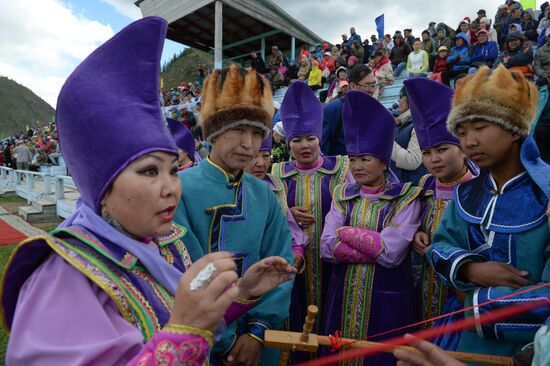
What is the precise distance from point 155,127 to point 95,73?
0.83ft

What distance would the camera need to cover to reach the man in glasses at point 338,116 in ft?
13.9

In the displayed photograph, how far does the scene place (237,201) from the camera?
7.10ft

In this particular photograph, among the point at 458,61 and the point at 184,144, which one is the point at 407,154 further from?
the point at 458,61

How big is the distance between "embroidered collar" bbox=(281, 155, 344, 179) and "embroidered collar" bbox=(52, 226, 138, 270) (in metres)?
2.25

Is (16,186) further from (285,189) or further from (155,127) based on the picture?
(155,127)

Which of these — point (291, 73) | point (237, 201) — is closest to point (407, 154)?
point (237, 201)

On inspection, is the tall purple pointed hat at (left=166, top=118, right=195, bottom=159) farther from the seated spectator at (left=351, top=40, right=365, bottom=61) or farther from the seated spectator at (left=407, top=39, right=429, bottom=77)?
the seated spectator at (left=351, top=40, right=365, bottom=61)

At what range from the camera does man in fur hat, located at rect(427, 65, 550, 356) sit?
1.65m

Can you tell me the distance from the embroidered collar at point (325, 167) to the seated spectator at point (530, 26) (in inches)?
385

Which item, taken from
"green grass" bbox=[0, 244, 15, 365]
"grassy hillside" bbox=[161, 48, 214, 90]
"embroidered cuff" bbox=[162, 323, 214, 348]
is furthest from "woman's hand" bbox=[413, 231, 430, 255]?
"grassy hillside" bbox=[161, 48, 214, 90]

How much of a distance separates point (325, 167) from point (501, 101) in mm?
1616

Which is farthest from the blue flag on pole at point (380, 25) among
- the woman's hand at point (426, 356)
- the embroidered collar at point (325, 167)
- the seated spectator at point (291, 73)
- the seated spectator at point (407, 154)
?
the woman's hand at point (426, 356)

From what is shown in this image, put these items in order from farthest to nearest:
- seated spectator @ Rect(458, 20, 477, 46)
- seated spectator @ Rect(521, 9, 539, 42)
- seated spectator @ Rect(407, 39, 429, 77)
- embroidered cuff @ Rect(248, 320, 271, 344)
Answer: seated spectator @ Rect(407, 39, 429, 77) < seated spectator @ Rect(458, 20, 477, 46) < seated spectator @ Rect(521, 9, 539, 42) < embroidered cuff @ Rect(248, 320, 271, 344)

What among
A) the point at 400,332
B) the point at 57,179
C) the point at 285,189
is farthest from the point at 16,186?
the point at 400,332
